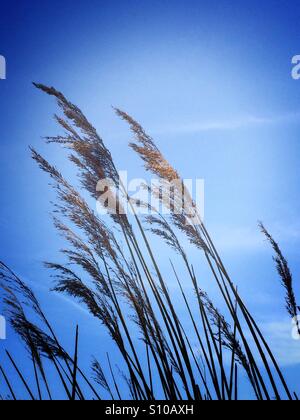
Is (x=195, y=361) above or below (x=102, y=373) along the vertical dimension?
above

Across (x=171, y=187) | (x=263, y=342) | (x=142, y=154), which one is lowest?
(x=263, y=342)

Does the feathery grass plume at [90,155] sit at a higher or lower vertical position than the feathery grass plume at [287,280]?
higher

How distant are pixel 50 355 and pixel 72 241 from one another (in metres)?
0.83

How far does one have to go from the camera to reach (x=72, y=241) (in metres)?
2.63

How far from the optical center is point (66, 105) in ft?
9.48

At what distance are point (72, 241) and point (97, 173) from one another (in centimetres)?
58

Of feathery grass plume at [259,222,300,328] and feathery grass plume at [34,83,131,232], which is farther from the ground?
feathery grass plume at [34,83,131,232]

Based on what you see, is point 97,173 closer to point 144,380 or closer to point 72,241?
point 72,241

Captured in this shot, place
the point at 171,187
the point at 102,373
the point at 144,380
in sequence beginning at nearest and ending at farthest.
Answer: the point at 144,380, the point at 171,187, the point at 102,373

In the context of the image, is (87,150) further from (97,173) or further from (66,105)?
(66,105)

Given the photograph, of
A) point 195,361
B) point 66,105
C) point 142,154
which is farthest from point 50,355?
point 66,105
